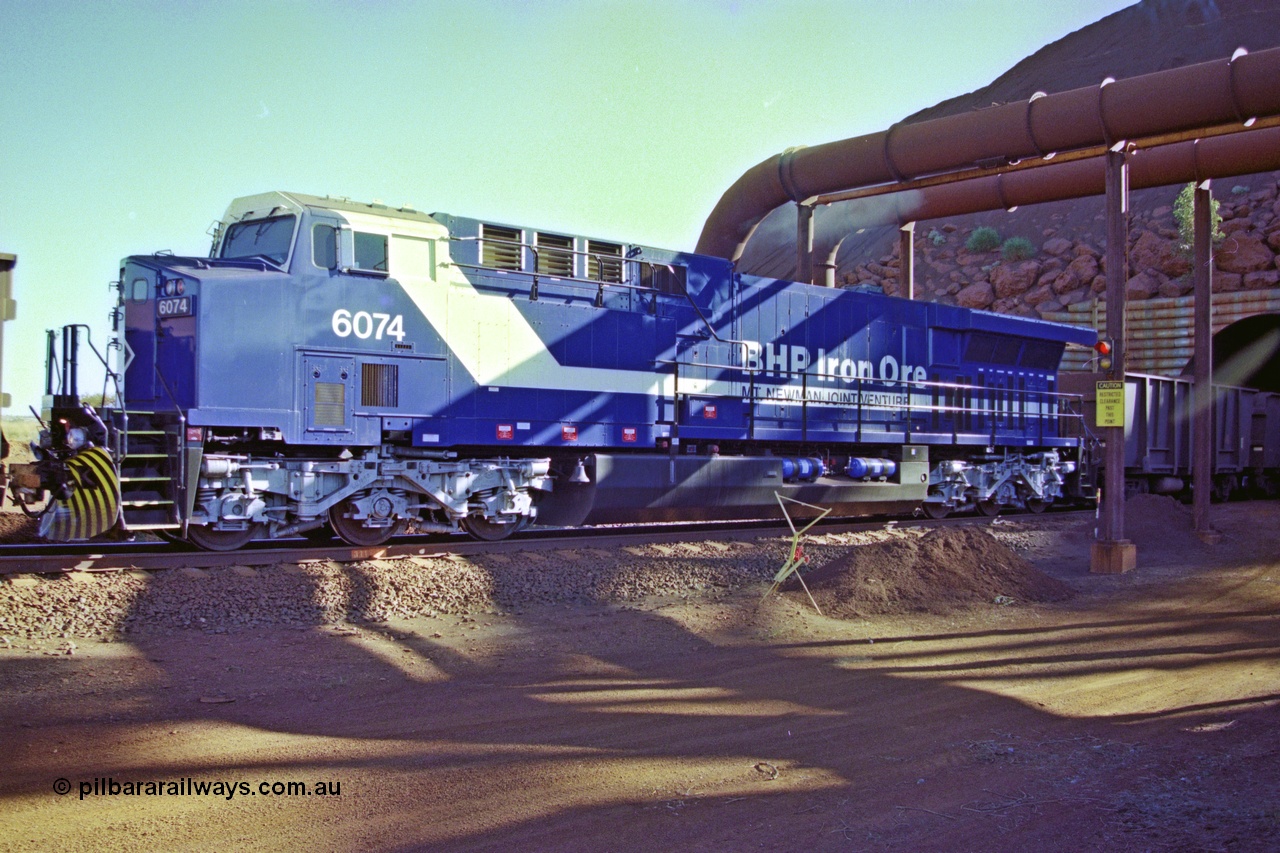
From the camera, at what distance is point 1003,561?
1048 centimetres

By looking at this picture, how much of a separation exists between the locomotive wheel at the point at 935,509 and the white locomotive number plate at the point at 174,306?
42.7 feet

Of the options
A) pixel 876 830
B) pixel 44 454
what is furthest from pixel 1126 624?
pixel 44 454

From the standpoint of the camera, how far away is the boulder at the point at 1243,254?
3488 cm

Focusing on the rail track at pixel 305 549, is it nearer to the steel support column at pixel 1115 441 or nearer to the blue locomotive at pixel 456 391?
the blue locomotive at pixel 456 391

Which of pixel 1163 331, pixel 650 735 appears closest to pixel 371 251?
pixel 650 735

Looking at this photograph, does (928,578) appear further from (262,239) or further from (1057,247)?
(1057,247)

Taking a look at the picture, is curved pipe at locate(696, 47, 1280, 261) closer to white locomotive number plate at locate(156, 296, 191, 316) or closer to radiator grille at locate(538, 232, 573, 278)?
radiator grille at locate(538, 232, 573, 278)

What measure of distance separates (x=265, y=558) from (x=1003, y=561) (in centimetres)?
767

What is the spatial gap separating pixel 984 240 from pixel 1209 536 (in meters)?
35.5

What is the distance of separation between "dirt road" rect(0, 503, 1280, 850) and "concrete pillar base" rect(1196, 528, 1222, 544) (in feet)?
23.8

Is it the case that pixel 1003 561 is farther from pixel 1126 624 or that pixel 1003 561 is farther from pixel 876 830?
pixel 876 830

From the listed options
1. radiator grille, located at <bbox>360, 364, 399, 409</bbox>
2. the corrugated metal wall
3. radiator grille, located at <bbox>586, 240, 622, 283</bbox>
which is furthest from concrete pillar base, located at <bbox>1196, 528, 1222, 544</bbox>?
the corrugated metal wall

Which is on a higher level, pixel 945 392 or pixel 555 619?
pixel 945 392

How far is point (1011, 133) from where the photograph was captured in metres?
16.1
